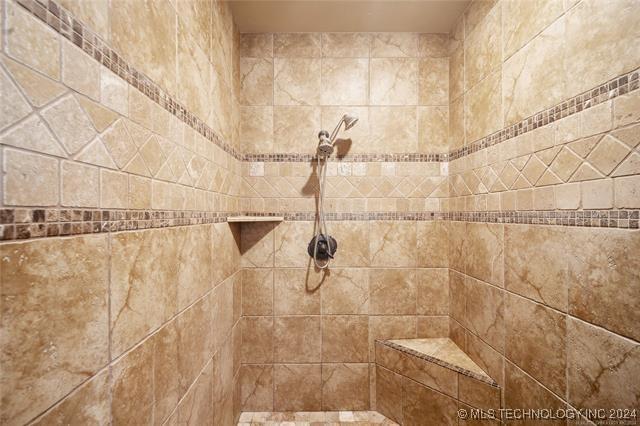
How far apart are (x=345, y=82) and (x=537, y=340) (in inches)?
68.6

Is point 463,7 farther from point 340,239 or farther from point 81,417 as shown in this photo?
point 81,417

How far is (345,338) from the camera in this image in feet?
5.99

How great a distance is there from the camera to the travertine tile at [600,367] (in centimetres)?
78

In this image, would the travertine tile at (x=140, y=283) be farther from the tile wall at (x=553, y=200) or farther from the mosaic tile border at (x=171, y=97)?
the tile wall at (x=553, y=200)

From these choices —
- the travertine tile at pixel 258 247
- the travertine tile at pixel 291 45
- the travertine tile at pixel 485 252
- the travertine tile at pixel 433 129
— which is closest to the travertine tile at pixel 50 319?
the travertine tile at pixel 258 247

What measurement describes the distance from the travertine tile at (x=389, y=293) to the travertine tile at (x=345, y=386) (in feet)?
1.36

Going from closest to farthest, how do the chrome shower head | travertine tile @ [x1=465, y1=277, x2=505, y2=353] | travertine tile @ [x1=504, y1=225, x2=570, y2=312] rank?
travertine tile @ [x1=504, y1=225, x2=570, y2=312] → travertine tile @ [x1=465, y1=277, x2=505, y2=353] → the chrome shower head

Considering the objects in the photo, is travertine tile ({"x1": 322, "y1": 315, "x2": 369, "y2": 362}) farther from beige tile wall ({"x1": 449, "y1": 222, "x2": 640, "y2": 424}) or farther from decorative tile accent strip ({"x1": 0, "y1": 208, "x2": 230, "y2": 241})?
decorative tile accent strip ({"x1": 0, "y1": 208, "x2": 230, "y2": 241})

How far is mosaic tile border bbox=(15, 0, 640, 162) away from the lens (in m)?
0.53

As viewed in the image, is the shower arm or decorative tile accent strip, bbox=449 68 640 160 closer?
decorative tile accent strip, bbox=449 68 640 160

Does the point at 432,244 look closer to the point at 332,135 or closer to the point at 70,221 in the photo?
the point at 332,135

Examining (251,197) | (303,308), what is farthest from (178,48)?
(303,308)

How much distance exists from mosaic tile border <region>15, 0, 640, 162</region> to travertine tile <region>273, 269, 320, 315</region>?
93cm

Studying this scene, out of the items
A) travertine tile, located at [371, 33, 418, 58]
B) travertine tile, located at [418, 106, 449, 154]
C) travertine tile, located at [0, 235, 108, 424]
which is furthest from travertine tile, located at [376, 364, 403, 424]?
travertine tile, located at [371, 33, 418, 58]
